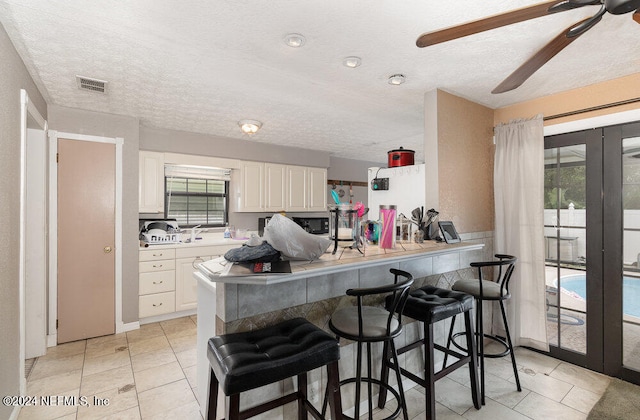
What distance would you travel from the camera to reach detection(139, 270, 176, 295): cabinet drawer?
3625mm

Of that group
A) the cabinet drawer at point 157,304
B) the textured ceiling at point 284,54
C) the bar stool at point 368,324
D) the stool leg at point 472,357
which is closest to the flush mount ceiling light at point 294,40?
the textured ceiling at point 284,54

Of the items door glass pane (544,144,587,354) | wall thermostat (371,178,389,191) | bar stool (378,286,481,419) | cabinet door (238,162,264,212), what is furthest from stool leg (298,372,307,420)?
cabinet door (238,162,264,212)

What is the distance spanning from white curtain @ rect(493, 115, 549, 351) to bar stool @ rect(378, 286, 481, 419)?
1130 millimetres

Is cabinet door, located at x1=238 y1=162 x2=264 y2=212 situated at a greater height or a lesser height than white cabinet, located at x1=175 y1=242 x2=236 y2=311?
greater

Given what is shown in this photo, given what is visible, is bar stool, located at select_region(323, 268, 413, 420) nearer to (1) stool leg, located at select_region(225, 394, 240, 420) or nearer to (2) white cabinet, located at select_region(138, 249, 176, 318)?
(1) stool leg, located at select_region(225, 394, 240, 420)

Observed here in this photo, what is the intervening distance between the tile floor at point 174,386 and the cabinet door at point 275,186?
2.44 m

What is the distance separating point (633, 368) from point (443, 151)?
228 cm

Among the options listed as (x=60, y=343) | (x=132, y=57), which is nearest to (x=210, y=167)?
(x=132, y=57)

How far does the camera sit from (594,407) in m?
2.09

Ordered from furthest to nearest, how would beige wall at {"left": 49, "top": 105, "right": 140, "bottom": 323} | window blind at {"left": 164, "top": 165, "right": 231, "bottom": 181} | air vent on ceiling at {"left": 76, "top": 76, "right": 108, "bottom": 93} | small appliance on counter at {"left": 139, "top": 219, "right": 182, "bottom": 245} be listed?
window blind at {"left": 164, "top": 165, "right": 231, "bottom": 181} < small appliance on counter at {"left": 139, "top": 219, "right": 182, "bottom": 245} < beige wall at {"left": 49, "top": 105, "right": 140, "bottom": 323} < air vent on ceiling at {"left": 76, "top": 76, "right": 108, "bottom": 93}

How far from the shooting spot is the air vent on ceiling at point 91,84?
2.47 meters

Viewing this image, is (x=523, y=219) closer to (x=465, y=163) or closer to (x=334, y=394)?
(x=465, y=163)

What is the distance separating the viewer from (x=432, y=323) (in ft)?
5.88

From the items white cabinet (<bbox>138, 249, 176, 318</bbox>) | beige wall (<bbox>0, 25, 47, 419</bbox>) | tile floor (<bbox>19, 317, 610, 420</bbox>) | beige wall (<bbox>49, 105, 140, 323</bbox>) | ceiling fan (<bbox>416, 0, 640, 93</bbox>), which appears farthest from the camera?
white cabinet (<bbox>138, 249, 176, 318</bbox>)
